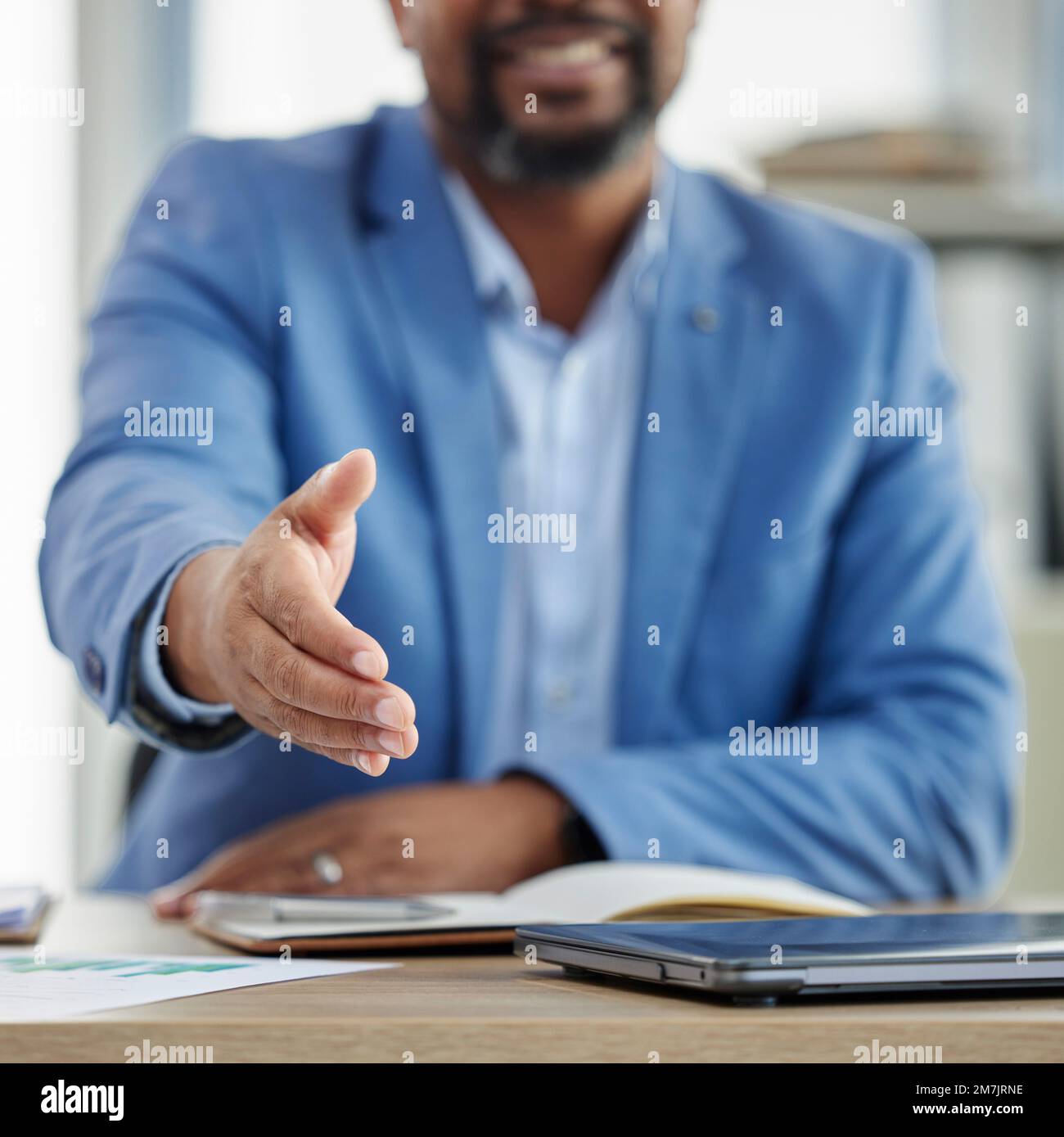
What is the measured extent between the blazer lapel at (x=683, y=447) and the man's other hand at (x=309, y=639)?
59cm

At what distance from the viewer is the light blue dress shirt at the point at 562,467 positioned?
4.15 feet

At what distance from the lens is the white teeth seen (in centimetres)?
119

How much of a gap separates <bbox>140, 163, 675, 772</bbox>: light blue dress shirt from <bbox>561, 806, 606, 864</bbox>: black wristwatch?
0.25 meters

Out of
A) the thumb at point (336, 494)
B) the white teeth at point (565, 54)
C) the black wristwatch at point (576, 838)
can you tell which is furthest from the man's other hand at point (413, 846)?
the white teeth at point (565, 54)

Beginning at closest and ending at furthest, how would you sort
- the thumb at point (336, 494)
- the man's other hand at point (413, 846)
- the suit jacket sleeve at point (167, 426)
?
the thumb at point (336, 494), the suit jacket sleeve at point (167, 426), the man's other hand at point (413, 846)

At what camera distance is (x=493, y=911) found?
0.77 m

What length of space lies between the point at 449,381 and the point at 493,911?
0.58 metres

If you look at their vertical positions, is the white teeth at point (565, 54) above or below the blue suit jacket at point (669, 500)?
above

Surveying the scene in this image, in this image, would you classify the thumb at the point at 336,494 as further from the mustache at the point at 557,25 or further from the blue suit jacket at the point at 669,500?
the mustache at the point at 557,25

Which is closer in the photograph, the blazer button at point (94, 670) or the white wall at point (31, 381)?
the blazer button at point (94, 670)

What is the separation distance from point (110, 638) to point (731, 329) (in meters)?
0.70

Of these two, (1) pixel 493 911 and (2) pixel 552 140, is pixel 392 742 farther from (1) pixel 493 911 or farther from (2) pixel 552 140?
(2) pixel 552 140

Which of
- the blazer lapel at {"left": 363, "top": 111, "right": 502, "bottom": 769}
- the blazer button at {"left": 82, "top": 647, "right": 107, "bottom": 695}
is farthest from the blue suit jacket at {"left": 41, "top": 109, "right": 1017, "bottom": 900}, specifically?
the blazer button at {"left": 82, "top": 647, "right": 107, "bottom": 695}
